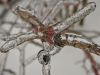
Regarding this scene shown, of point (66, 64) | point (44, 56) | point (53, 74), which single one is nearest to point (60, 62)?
point (66, 64)

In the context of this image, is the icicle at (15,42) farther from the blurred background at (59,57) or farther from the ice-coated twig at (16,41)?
the blurred background at (59,57)

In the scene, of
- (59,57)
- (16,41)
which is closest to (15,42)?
(16,41)

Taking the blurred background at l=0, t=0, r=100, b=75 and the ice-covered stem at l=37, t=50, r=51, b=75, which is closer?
the ice-covered stem at l=37, t=50, r=51, b=75

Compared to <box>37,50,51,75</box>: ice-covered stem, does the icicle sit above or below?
above

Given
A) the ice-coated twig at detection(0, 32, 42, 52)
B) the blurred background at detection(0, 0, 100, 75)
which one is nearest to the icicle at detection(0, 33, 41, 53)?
the ice-coated twig at detection(0, 32, 42, 52)

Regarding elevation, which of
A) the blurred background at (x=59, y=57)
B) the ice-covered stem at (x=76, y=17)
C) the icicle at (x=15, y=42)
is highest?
the blurred background at (x=59, y=57)

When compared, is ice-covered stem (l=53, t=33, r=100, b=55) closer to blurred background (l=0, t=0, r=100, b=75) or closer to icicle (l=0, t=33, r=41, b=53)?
icicle (l=0, t=33, r=41, b=53)

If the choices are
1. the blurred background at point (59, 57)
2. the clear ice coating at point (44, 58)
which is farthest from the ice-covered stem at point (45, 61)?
the blurred background at point (59, 57)
